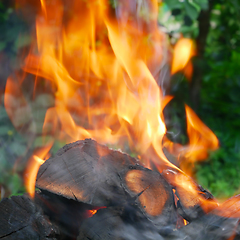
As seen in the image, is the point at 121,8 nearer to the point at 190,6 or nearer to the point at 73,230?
the point at 190,6

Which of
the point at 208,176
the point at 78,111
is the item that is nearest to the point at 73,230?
the point at 78,111

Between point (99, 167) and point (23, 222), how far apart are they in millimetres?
449

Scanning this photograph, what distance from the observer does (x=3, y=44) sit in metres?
2.81

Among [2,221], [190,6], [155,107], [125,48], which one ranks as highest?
[190,6]

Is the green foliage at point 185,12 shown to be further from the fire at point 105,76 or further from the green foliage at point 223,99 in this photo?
the green foliage at point 223,99

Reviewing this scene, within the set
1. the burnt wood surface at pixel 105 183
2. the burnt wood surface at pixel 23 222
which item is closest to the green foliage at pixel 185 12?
the burnt wood surface at pixel 105 183

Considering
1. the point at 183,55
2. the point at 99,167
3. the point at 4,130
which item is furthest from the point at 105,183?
the point at 183,55

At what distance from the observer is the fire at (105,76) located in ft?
6.71

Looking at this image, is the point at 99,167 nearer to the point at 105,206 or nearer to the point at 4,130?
the point at 105,206

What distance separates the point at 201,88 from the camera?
424 centimetres

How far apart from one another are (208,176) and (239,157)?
60 cm

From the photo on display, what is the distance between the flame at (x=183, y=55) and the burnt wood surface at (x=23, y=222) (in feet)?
8.39

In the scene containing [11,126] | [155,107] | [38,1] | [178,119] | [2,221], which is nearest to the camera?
[2,221]

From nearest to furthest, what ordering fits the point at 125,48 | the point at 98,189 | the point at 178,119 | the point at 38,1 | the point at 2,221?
the point at 2,221, the point at 98,189, the point at 125,48, the point at 38,1, the point at 178,119
